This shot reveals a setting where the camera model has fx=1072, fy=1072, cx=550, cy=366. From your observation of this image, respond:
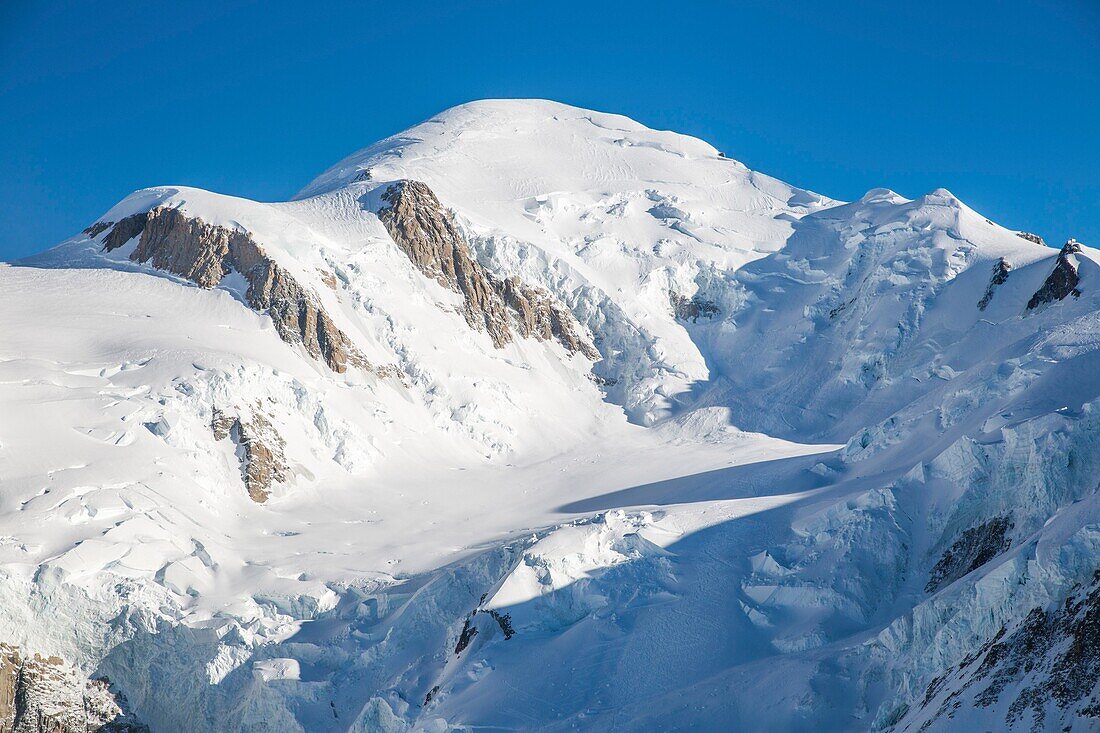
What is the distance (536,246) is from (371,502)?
142 ft

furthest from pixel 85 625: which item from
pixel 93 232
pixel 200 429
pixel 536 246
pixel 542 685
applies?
pixel 536 246

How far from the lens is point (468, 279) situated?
104 meters

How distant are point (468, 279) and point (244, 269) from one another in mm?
22404

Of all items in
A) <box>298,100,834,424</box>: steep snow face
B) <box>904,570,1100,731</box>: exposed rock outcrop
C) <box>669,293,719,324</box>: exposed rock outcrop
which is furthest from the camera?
<box>669,293,719,324</box>: exposed rock outcrop

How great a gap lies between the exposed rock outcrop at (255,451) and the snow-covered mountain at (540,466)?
244 mm

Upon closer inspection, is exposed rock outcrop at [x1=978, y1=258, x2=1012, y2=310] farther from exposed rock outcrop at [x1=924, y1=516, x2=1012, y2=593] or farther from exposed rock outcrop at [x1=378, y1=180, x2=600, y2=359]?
exposed rock outcrop at [x1=924, y1=516, x2=1012, y2=593]

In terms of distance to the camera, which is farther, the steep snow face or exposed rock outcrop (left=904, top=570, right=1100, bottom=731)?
the steep snow face

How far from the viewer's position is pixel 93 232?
98.7 metres

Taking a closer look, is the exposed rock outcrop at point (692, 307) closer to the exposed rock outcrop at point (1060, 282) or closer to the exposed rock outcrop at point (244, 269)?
the exposed rock outcrop at point (1060, 282)

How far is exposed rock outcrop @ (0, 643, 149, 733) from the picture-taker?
177 feet

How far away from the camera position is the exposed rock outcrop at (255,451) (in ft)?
241

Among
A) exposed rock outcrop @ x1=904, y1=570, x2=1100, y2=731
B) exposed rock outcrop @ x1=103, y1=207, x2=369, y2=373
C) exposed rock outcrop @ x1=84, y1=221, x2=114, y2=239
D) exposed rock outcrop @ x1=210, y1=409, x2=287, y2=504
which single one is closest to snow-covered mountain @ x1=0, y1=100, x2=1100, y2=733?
exposed rock outcrop @ x1=904, y1=570, x2=1100, y2=731

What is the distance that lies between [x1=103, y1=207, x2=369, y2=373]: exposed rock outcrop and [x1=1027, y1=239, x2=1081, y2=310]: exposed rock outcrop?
54.4 m

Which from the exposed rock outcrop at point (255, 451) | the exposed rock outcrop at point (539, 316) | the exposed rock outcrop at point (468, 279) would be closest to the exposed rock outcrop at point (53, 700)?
the exposed rock outcrop at point (255, 451)
